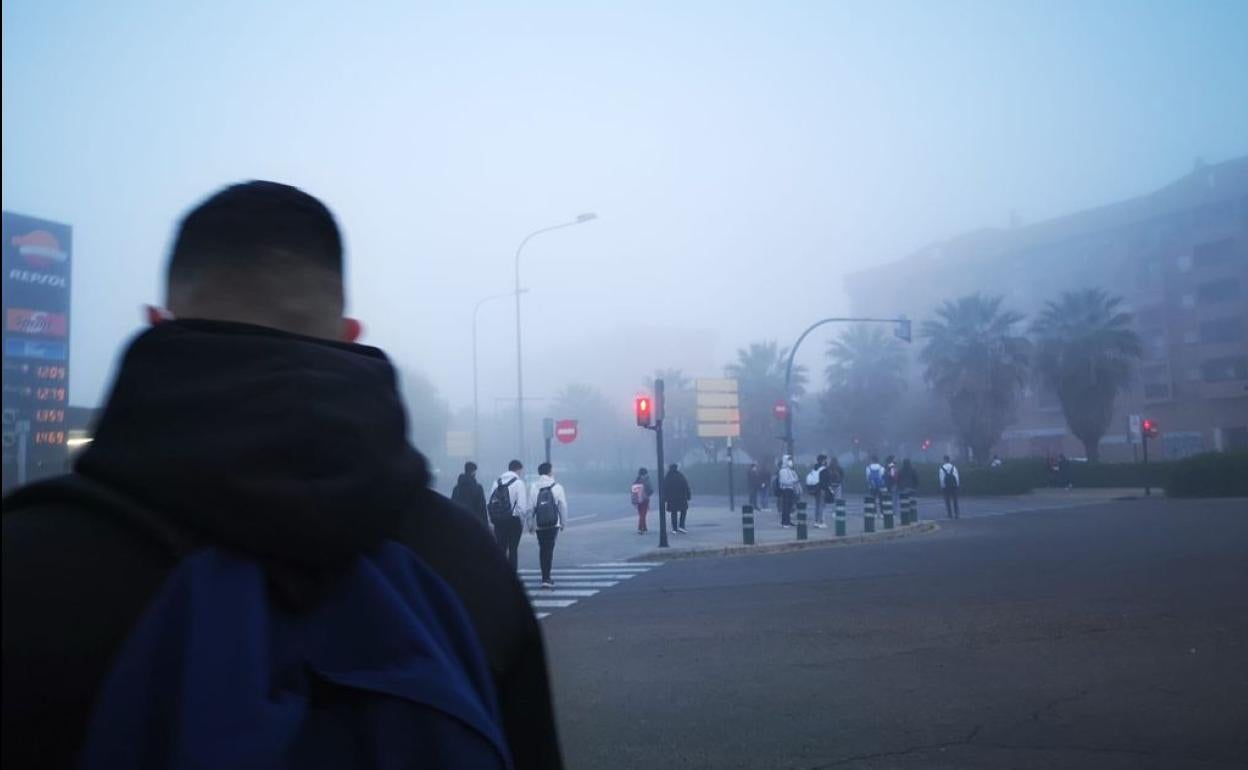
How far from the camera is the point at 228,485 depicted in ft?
3.84

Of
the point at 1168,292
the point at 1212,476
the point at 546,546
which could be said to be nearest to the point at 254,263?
the point at 546,546

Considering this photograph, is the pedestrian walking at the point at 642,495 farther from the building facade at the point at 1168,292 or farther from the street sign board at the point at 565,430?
the building facade at the point at 1168,292

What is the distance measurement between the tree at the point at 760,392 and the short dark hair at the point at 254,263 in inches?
2607

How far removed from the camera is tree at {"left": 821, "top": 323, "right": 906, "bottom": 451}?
6962 centimetres

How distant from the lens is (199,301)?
4.66 ft

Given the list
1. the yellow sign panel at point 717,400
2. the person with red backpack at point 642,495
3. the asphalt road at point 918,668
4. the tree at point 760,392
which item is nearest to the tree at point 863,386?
the tree at point 760,392

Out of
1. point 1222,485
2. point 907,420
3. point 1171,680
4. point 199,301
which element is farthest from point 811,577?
point 907,420

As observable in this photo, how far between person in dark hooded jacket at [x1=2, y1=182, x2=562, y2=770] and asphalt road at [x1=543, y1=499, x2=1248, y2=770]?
482 centimetres

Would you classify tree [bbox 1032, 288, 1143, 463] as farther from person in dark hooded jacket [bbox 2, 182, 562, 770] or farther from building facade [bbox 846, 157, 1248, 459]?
person in dark hooded jacket [bbox 2, 182, 562, 770]

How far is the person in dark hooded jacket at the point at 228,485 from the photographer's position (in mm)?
1111

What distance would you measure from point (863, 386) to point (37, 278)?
69.9 metres

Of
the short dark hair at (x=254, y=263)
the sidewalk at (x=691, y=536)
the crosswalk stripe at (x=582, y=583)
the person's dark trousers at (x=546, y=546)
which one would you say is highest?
the short dark hair at (x=254, y=263)

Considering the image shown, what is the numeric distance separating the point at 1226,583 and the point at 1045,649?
17.6ft

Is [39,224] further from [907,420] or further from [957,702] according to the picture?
[907,420]
